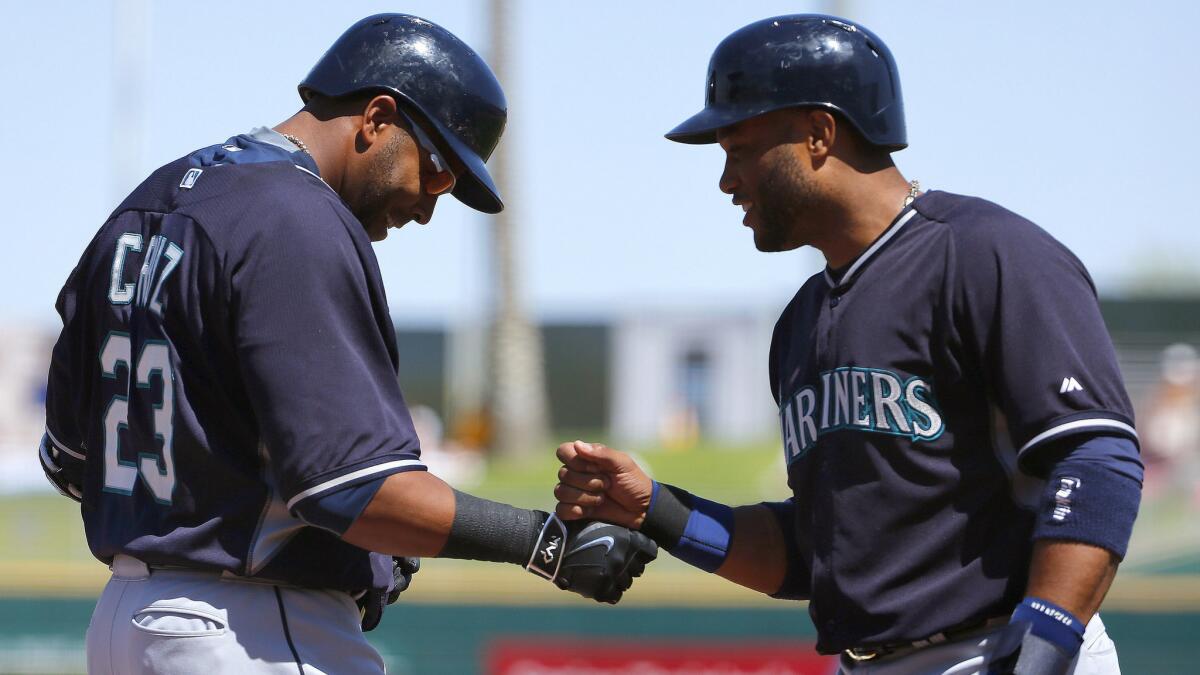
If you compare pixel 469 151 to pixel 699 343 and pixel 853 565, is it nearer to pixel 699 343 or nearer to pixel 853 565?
pixel 853 565

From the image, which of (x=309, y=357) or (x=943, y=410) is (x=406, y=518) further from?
(x=943, y=410)

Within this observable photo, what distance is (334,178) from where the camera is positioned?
2.96 meters

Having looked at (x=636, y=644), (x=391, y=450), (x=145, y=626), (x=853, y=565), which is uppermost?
(x=391, y=450)

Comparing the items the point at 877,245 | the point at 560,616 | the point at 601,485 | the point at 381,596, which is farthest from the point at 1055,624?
the point at 560,616

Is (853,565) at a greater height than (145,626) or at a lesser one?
greater

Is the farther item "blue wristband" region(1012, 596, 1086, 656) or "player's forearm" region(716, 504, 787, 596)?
"player's forearm" region(716, 504, 787, 596)

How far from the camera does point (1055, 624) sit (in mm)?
2447

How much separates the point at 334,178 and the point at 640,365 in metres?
20.9

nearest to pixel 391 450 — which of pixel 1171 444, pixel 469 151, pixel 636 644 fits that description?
pixel 469 151

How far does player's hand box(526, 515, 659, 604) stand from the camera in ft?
9.71

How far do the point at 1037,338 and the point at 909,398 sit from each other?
0.95ft

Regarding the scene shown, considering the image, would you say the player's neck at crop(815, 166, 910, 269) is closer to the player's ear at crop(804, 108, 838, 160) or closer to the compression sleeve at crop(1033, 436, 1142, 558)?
the player's ear at crop(804, 108, 838, 160)

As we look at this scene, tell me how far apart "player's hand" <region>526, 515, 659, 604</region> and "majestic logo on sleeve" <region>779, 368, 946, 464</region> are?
1.47 ft

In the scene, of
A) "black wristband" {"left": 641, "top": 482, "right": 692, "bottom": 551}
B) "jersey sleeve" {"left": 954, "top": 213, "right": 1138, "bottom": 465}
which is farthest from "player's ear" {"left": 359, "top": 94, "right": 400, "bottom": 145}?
"jersey sleeve" {"left": 954, "top": 213, "right": 1138, "bottom": 465}
